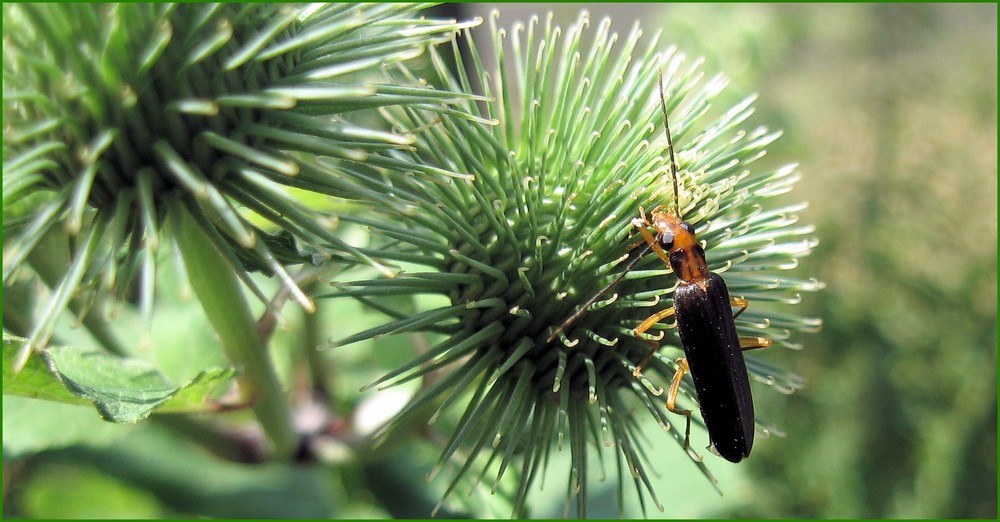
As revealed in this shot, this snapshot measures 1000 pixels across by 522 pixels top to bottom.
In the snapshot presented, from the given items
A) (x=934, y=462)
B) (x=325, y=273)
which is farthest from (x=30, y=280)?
(x=934, y=462)

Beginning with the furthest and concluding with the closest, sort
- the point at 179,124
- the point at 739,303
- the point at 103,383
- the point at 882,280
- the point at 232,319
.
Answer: the point at 882,280
the point at 739,303
the point at 232,319
the point at 103,383
the point at 179,124

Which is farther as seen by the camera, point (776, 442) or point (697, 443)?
point (776, 442)

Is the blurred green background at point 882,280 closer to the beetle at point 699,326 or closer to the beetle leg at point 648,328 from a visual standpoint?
the beetle at point 699,326

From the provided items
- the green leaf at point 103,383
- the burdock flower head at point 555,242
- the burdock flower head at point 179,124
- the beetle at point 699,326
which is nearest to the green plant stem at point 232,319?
the burdock flower head at point 179,124

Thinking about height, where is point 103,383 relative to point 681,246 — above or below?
above

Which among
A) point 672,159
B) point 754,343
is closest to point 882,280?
point 754,343

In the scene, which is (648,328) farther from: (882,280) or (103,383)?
(882,280)

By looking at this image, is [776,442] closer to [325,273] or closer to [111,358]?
[325,273]
